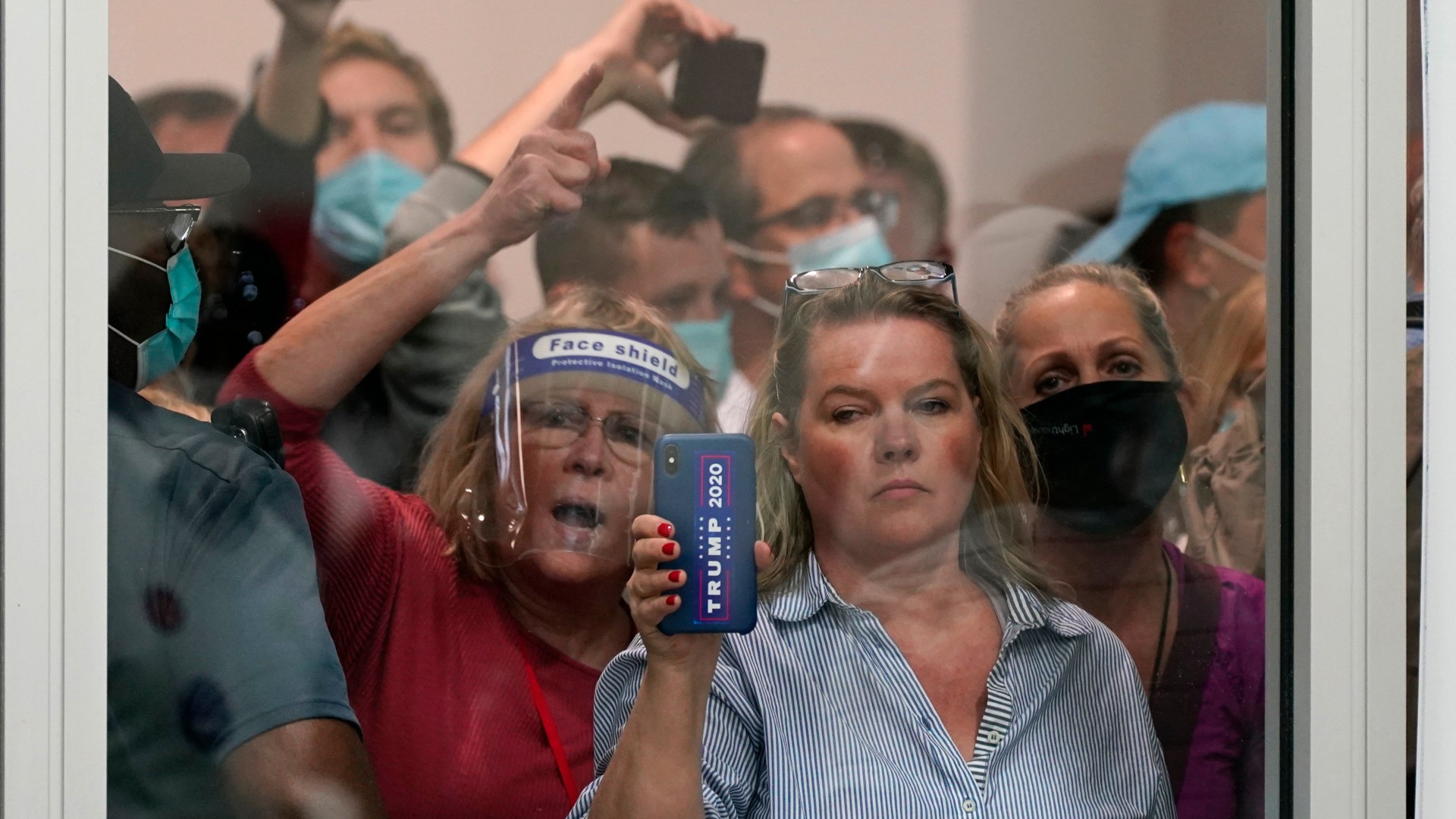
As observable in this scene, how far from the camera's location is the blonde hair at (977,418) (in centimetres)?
173

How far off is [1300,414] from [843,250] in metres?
0.59

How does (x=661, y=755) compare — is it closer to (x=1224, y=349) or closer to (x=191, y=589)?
(x=191, y=589)

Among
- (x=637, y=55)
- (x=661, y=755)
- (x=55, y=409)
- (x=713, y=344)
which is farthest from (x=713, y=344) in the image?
(x=55, y=409)

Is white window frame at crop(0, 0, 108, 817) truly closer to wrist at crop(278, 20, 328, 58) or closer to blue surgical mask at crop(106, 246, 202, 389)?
blue surgical mask at crop(106, 246, 202, 389)

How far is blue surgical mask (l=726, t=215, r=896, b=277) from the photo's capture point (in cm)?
175

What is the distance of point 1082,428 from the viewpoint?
1.79 meters

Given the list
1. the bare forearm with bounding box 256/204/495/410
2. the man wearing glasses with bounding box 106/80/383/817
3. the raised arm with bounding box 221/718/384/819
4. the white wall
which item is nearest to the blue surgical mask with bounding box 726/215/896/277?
the white wall

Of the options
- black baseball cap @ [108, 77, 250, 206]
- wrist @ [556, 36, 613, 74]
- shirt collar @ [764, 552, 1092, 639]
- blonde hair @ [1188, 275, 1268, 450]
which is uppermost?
wrist @ [556, 36, 613, 74]

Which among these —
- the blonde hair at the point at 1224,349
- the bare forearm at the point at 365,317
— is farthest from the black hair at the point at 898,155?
the bare forearm at the point at 365,317

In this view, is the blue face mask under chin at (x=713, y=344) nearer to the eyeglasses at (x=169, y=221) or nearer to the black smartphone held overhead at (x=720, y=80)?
the black smartphone held overhead at (x=720, y=80)

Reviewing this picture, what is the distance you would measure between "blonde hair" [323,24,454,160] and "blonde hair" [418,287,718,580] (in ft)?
0.80

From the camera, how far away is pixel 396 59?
5.61 ft

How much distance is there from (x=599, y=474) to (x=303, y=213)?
476mm

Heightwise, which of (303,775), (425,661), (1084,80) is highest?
(1084,80)
